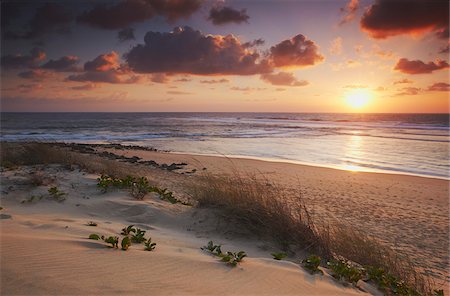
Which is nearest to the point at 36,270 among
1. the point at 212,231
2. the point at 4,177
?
the point at 212,231

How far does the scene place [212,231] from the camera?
510cm

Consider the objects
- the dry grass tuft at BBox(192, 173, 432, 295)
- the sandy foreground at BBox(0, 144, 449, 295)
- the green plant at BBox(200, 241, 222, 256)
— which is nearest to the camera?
the sandy foreground at BBox(0, 144, 449, 295)

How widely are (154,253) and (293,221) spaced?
7.36 feet

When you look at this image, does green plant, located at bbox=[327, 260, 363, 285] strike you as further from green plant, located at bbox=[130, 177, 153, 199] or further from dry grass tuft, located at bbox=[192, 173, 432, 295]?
green plant, located at bbox=[130, 177, 153, 199]

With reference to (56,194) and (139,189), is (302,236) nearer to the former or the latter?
(139,189)

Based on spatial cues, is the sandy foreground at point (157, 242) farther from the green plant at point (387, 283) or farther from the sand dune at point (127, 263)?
the green plant at point (387, 283)

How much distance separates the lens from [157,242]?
4.22 m

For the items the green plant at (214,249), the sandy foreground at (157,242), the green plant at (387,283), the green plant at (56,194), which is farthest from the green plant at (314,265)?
the green plant at (56,194)

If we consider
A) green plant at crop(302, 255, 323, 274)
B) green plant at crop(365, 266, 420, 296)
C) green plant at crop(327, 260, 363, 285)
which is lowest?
green plant at crop(365, 266, 420, 296)

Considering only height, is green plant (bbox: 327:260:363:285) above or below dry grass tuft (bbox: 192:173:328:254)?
below

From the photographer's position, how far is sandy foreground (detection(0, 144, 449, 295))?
2.81 m

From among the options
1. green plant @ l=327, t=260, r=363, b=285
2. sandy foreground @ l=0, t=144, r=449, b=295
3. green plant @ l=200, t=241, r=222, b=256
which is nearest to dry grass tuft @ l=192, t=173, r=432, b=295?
sandy foreground @ l=0, t=144, r=449, b=295

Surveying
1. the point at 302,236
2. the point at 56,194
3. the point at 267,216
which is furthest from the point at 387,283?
the point at 56,194

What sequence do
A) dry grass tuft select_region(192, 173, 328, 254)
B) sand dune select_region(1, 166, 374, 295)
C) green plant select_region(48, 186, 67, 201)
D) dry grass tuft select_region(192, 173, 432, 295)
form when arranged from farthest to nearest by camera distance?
green plant select_region(48, 186, 67, 201)
dry grass tuft select_region(192, 173, 328, 254)
dry grass tuft select_region(192, 173, 432, 295)
sand dune select_region(1, 166, 374, 295)
